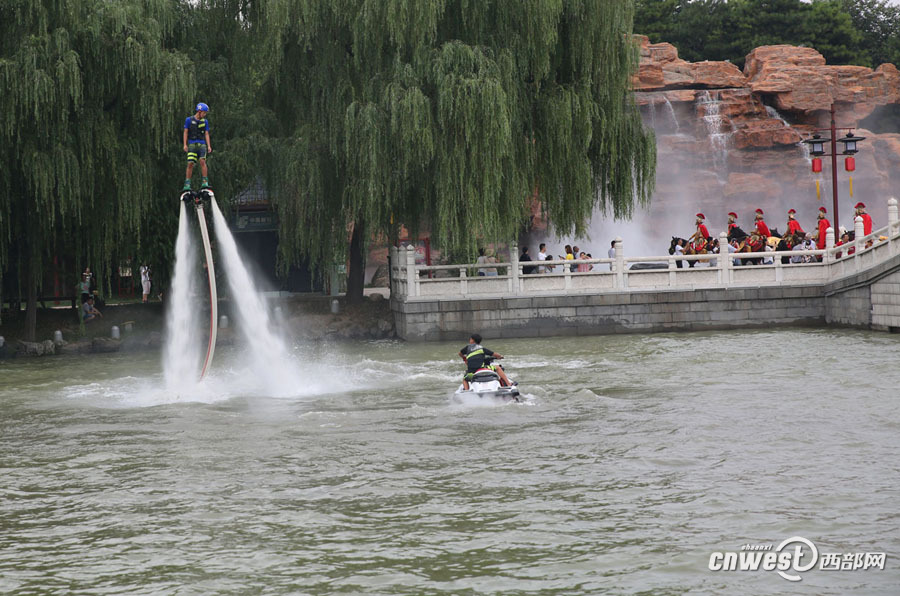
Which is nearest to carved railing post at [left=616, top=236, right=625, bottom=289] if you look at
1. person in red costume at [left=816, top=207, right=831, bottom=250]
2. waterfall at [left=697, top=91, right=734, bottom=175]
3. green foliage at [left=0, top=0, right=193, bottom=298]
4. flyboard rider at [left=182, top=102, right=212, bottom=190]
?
person in red costume at [left=816, top=207, right=831, bottom=250]

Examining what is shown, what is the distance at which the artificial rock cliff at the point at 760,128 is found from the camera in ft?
156

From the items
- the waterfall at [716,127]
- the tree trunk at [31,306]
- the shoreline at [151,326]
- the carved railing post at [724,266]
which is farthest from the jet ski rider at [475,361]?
the waterfall at [716,127]

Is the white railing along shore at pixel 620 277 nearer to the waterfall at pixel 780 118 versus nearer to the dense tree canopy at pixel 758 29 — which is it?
the waterfall at pixel 780 118

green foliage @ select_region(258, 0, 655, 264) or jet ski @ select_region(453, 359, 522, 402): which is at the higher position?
green foliage @ select_region(258, 0, 655, 264)

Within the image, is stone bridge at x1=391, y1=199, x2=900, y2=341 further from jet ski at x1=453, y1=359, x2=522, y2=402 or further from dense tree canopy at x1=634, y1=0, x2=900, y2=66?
dense tree canopy at x1=634, y1=0, x2=900, y2=66

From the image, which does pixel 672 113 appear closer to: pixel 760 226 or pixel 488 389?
pixel 760 226

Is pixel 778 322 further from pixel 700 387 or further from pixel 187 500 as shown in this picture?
pixel 187 500

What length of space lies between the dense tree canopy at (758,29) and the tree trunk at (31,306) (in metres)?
39.3

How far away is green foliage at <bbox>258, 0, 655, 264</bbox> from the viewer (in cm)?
2472

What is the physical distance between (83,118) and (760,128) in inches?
1320

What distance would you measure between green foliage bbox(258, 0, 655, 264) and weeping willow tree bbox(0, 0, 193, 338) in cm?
317

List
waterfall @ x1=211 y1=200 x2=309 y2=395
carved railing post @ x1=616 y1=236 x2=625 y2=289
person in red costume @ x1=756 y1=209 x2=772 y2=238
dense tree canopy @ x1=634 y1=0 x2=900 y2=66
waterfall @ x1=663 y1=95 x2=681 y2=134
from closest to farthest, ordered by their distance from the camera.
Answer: waterfall @ x1=211 y1=200 x2=309 y2=395
carved railing post @ x1=616 y1=236 x2=625 y2=289
person in red costume @ x1=756 y1=209 x2=772 y2=238
waterfall @ x1=663 y1=95 x2=681 y2=134
dense tree canopy @ x1=634 y1=0 x2=900 y2=66

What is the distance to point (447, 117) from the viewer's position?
2477 centimetres

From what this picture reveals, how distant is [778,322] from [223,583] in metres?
21.4
